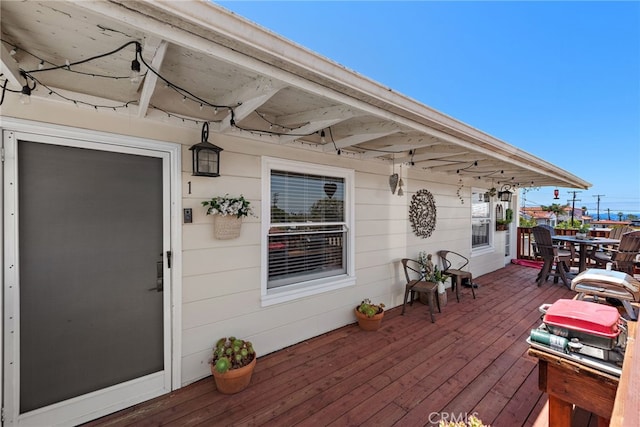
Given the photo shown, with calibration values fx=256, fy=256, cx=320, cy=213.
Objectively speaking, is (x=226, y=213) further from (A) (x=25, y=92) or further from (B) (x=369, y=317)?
(B) (x=369, y=317)

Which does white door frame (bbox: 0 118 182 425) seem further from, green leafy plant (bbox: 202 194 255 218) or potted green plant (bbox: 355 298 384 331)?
potted green plant (bbox: 355 298 384 331)

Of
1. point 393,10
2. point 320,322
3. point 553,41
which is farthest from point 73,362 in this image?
point 553,41


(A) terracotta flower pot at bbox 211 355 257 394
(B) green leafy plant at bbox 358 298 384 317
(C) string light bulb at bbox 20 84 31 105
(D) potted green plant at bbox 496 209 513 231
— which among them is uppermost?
(C) string light bulb at bbox 20 84 31 105

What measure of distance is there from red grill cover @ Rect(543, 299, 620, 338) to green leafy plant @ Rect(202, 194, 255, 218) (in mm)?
2125

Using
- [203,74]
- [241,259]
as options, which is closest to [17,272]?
Answer: [241,259]

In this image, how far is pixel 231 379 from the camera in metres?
2.04

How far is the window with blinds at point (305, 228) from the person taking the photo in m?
2.76

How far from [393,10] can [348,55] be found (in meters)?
1.41

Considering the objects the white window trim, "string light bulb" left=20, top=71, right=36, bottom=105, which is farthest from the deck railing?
"string light bulb" left=20, top=71, right=36, bottom=105

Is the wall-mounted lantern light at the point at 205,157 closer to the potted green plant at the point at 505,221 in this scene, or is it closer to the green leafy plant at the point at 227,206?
the green leafy plant at the point at 227,206

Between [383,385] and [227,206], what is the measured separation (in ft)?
6.65

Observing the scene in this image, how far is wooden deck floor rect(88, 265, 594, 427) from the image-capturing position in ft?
6.04

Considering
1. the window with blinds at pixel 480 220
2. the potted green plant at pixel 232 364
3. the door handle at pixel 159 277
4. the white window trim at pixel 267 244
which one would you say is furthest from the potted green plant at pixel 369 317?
the window with blinds at pixel 480 220

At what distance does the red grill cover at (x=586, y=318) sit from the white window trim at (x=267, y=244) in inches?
83.2
